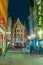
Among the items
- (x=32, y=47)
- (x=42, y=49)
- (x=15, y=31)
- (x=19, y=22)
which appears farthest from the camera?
(x=19, y=22)

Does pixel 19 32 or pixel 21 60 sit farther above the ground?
pixel 19 32

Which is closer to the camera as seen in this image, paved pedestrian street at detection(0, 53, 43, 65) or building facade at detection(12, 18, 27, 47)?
paved pedestrian street at detection(0, 53, 43, 65)

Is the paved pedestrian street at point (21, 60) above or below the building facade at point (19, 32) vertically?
below

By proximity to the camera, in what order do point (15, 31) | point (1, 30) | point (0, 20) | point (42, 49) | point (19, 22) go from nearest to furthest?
point (0, 20) → point (1, 30) → point (42, 49) → point (15, 31) → point (19, 22)

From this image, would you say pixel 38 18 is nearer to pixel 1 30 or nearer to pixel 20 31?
pixel 1 30

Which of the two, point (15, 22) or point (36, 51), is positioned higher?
point (15, 22)

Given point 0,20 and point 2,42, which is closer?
point 0,20

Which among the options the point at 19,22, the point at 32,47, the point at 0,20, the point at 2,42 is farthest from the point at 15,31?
the point at 0,20

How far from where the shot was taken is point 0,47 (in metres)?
27.8

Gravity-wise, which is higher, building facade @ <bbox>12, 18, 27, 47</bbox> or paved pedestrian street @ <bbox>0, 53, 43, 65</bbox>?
building facade @ <bbox>12, 18, 27, 47</bbox>

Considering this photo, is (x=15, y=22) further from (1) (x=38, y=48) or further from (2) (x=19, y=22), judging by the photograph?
(1) (x=38, y=48)

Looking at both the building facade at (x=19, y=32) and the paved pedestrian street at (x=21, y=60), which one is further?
the building facade at (x=19, y=32)

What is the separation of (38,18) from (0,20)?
1279 inches

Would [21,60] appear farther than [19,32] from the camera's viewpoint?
No
